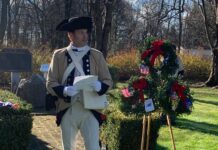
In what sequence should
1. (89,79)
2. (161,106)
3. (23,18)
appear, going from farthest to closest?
(23,18) → (161,106) → (89,79)

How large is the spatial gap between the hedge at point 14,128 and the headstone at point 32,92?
24.9 ft

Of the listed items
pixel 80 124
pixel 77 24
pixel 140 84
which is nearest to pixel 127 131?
pixel 140 84

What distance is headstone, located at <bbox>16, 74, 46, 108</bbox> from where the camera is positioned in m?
14.5

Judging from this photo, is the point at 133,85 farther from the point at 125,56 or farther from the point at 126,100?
the point at 125,56

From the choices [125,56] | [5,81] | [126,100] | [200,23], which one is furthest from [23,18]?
[126,100]

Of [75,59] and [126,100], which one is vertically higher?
[75,59]

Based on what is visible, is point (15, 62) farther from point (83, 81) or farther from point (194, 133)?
point (83, 81)

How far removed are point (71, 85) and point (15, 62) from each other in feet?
37.8

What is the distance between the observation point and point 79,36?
→ 511cm

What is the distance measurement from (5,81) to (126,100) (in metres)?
14.7

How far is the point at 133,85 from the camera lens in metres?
6.45

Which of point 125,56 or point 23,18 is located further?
point 23,18

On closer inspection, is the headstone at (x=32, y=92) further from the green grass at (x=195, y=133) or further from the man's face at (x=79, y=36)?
the man's face at (x=79, y=36)

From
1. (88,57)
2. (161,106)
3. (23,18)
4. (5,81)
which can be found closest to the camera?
(88,57)
